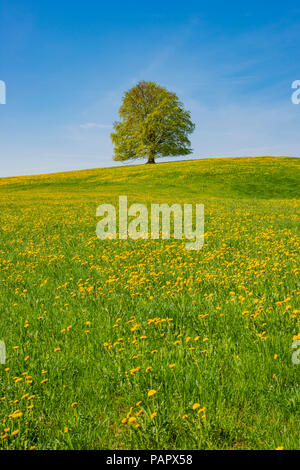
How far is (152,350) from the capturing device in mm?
3867

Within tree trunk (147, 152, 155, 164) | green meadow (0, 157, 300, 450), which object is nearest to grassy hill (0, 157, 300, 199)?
tree trunk (147, 152, 155, 164)

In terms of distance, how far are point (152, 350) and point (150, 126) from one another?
59.1m

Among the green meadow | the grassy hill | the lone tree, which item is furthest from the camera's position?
the lone tree

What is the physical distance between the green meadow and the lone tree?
180ft

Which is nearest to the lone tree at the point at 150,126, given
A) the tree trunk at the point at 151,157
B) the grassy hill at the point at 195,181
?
the tree trunk at the point at 151,157

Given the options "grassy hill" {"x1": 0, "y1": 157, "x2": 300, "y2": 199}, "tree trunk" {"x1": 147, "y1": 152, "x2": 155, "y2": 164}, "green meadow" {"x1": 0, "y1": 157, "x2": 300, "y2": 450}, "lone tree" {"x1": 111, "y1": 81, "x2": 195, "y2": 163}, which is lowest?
"green meadow" {"x1": 0, "y1": 157, "x2": 300, "y2": 450}

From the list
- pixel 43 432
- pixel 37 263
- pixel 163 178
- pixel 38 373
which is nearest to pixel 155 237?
pixel 37 263

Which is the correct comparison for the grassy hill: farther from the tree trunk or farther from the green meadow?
the green meadow

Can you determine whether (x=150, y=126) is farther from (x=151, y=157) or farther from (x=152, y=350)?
(x=152, y=350)

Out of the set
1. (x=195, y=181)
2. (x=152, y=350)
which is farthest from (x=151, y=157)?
(x=152, y=350)

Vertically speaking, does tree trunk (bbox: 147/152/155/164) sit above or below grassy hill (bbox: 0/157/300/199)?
above

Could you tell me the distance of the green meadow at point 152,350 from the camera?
8.91ft

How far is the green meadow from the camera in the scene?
8.91 ft
